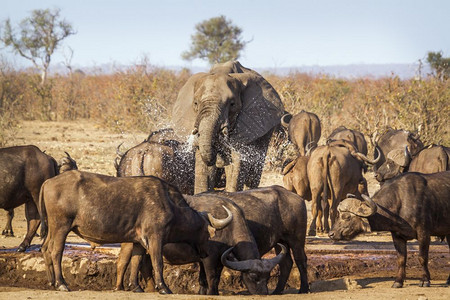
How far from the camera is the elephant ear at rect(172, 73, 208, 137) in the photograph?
43.2 ft

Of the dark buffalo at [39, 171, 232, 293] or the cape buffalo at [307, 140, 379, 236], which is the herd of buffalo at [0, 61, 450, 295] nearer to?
the dark buffalo at [39, 171, 232, 293]

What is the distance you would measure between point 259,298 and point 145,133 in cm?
1967

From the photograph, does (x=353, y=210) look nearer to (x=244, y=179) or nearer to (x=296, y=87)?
(x=244, y=179)

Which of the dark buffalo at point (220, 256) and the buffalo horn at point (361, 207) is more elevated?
the buffalo horn at point (361, 207)

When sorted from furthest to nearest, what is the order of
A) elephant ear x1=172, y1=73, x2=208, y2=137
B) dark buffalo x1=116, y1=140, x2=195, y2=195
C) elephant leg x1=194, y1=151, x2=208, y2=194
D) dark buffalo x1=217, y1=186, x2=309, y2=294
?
elephant ear x1=172, y1=73, x2=208, y2=137 → dark buffalo x1=116, y1=140, x2=195, y2=195 → elephant leg x1=194, y1=151, x2=208, y2=194 → dark buffalo x1=217, y1=186, x2=309, y2=294

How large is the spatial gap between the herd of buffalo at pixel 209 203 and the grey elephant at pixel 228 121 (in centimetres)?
2

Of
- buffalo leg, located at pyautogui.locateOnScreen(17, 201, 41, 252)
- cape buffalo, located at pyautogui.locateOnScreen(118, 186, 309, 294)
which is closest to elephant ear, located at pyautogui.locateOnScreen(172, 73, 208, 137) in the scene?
buffalo leg, located at pyautogui.locateOnScreen(17, 201, 41, 252)

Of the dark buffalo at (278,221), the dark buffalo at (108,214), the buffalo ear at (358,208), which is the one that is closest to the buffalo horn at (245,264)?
the dark buffalo at (108,214)

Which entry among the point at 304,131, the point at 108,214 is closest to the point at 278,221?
the point at 108,214

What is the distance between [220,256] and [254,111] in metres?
4.35

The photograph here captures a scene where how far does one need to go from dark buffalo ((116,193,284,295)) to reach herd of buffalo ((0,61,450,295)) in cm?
1

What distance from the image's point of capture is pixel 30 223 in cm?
1190

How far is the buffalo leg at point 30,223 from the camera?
38.0ft

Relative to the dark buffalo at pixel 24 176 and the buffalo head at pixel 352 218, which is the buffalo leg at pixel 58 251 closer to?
the buffalo head at pixel 352 218
